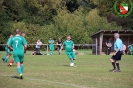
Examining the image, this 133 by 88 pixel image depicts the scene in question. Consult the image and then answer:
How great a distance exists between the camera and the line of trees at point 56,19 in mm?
61916

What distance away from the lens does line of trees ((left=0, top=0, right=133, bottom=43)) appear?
6192 centimetres

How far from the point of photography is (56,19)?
69.9 meters

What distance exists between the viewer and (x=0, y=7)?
6725cm

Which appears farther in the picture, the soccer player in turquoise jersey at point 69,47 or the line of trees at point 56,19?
the line of trees at point 56,19

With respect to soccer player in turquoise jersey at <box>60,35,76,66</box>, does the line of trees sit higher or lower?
higher

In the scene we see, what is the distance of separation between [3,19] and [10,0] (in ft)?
17.7

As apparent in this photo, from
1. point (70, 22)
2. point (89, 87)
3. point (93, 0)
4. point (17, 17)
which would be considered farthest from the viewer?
point (93, 0)

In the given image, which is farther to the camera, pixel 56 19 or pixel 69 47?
pixel 56 19

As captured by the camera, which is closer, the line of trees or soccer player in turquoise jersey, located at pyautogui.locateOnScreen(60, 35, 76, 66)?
soccer player in turquoise jersey, located at pyautogui.locateOnScreen(60, 35, 76, 66)

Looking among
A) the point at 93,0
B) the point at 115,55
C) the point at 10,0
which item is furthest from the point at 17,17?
the point at 115,55

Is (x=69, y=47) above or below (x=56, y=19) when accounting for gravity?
below

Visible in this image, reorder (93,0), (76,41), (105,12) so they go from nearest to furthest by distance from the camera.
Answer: (76,41) < (105,12) < (93,0)

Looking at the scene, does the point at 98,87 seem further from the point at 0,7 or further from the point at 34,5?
the point at 34,5

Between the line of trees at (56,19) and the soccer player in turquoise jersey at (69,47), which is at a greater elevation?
the line of trees at (56,19)
